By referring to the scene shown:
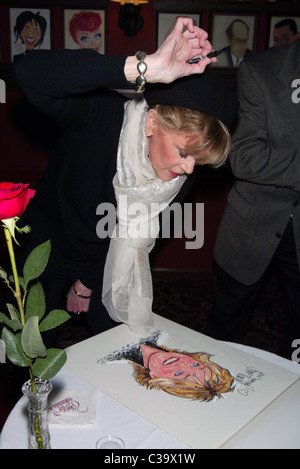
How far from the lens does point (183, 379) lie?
3.99ft

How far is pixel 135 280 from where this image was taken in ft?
5.13

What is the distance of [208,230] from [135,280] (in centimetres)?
198

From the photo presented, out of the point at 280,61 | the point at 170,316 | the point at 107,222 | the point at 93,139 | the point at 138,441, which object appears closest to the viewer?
the point at 138,441

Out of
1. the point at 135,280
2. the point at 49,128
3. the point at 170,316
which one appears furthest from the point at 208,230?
the point at 135,280

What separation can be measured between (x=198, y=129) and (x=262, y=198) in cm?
76

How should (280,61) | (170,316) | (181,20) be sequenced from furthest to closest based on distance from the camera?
(170,316) < (280,61) < (181,20)

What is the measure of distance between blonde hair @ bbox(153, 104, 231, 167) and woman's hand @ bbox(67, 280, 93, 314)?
0.72 metres

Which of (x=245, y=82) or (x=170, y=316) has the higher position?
(x=245, y=82)

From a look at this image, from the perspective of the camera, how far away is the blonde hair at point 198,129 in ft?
4.12

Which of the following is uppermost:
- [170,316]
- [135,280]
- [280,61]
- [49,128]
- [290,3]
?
[290,3]

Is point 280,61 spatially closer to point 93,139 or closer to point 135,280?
point 93,139

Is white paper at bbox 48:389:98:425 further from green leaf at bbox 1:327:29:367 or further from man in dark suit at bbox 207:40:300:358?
man in dark suit at bbox 207:40:300:358

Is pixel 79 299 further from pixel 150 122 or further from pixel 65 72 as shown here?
pixel 65 72

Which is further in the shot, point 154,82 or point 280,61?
point 280,61
